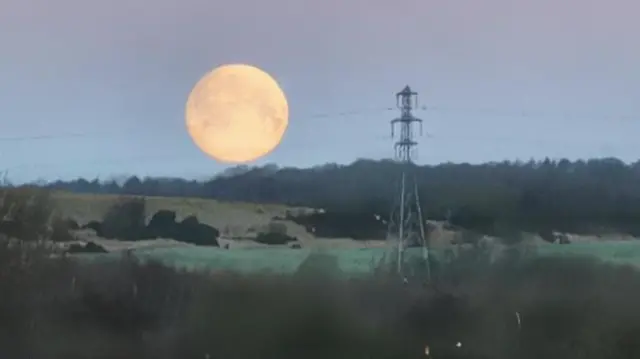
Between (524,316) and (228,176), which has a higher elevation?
(228,176)

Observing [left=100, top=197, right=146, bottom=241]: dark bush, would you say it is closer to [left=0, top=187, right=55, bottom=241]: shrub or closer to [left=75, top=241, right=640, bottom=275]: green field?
[left=75, top=241, right=640, bottom=275]: green field

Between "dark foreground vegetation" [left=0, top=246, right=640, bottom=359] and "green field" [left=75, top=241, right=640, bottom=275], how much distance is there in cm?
5

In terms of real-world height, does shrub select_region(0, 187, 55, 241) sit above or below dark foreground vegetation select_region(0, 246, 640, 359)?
above

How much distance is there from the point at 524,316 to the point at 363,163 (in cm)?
132

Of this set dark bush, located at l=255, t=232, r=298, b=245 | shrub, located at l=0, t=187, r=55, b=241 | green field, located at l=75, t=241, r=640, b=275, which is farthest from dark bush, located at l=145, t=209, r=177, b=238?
shrub, located at l=0, t=187, r=55, b=241

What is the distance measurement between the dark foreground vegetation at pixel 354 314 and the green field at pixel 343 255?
5 cm

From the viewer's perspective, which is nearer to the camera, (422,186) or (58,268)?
(422,186)

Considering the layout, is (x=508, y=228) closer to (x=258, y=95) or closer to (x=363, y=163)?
(x=363, y=163)

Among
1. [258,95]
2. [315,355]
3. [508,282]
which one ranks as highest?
[258,95]

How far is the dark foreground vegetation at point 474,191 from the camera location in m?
5.98

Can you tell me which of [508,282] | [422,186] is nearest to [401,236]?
[422,186]

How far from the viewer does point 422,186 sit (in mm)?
5992

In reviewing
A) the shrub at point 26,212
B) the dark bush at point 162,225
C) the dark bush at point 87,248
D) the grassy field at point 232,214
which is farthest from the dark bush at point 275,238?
the shrub at point 26,212

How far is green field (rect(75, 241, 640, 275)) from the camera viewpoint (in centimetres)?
596
